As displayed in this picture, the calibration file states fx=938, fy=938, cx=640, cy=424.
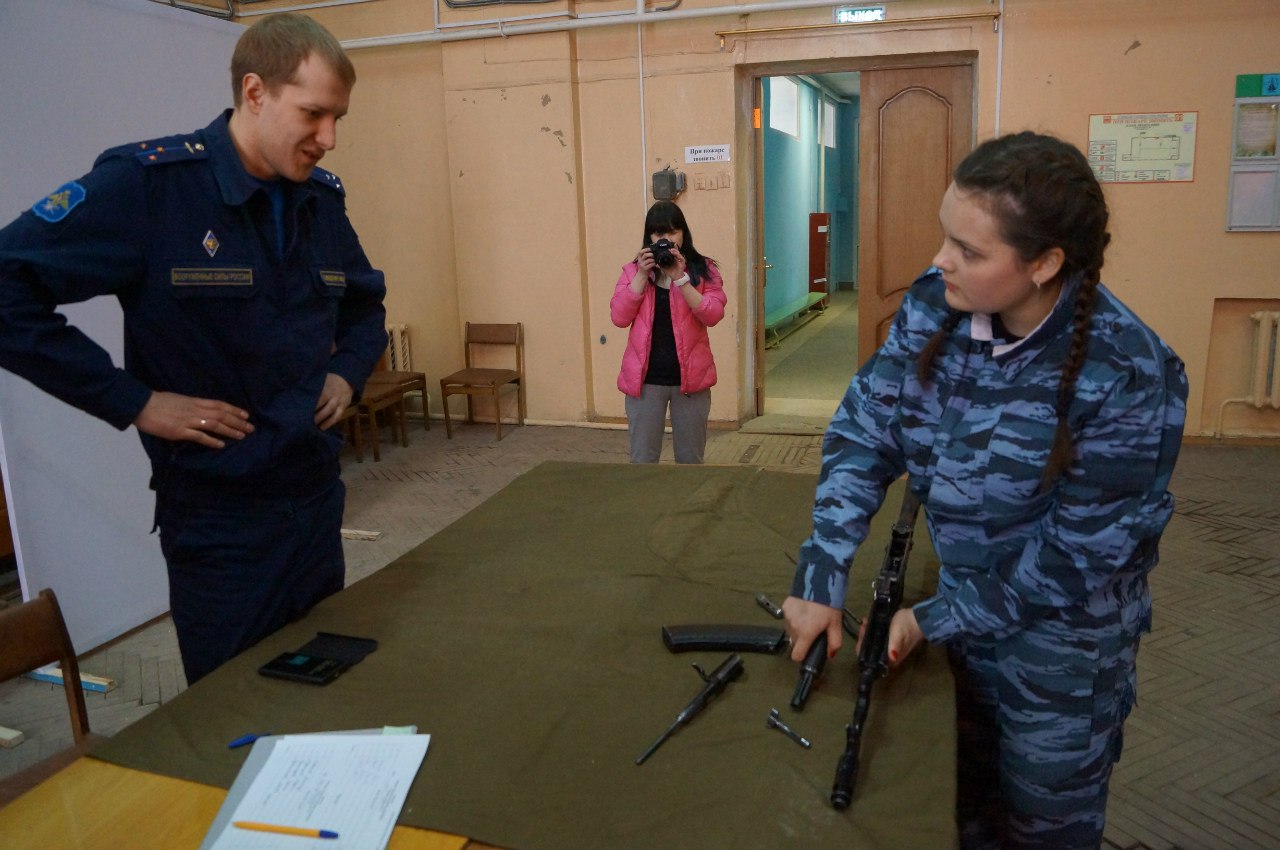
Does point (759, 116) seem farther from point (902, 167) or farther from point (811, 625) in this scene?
point (811, 625)

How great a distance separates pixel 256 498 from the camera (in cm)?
185

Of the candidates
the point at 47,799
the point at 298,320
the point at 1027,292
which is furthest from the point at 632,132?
the point at 47,799

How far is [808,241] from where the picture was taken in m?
12.3

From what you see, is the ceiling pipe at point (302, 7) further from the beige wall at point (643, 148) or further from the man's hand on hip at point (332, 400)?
the man's hand on hip at point (332, 400)

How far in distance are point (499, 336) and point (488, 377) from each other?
16.3 inches

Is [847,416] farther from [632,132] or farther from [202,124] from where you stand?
[632,132]

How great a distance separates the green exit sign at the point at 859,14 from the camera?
18.6 feet

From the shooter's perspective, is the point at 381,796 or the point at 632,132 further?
the point at 632,132

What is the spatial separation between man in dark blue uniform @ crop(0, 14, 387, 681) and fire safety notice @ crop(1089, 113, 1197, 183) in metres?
5.09

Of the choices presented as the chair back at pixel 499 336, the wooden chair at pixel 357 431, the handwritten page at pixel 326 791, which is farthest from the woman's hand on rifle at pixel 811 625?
the chair back at pixel 499 336

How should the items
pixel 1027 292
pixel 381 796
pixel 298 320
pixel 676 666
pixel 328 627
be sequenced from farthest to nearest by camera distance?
pixel 298 320 < pixel 328 627 < pixel 676 666 < pixel 1027 292 < pixel 381 796

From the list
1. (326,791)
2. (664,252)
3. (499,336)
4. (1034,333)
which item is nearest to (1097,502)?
(1034,333)

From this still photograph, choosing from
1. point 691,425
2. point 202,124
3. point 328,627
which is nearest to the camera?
point 328,627

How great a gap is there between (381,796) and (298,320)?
3.35 feet
